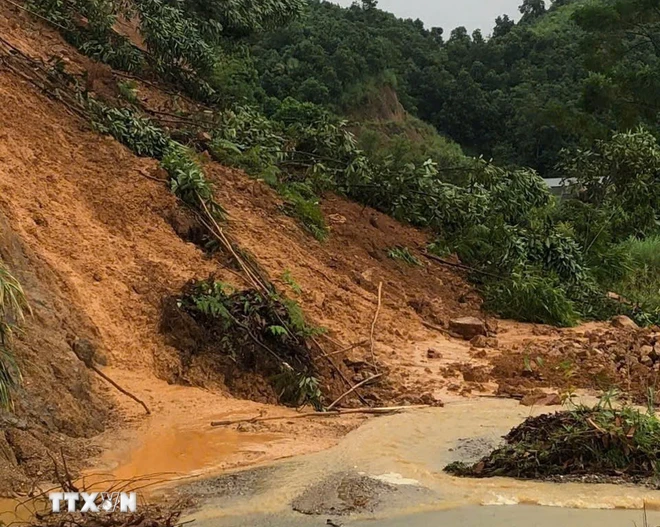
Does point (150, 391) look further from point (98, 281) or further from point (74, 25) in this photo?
point (74, 25)

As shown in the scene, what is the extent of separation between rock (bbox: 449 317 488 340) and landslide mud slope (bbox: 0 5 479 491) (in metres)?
0.30

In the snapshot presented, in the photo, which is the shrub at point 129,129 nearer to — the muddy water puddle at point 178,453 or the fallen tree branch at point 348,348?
the fallen tree branch at point 348,348

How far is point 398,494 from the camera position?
15.1ft

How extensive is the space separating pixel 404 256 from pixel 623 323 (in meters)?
2.80

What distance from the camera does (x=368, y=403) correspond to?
6.95 m

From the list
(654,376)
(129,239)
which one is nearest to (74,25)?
(129,239)

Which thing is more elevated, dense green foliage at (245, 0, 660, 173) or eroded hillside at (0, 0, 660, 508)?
dense green foliage at (245, 0, 660, 173)

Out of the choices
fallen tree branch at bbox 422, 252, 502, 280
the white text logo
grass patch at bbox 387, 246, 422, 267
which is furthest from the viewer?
fallen tree branch at bbox 422, 252, 502, 280

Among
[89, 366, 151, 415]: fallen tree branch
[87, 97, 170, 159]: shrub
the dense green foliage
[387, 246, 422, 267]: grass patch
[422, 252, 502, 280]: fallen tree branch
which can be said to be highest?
the dense green foliage

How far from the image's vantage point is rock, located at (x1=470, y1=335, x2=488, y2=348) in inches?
351

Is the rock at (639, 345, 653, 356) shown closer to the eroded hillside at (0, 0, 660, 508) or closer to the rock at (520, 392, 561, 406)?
the eroded hillside at (0, 0, 660, 508)

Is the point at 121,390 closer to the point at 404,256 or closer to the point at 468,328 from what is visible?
the point at 468,328

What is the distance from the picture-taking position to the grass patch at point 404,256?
431 inches

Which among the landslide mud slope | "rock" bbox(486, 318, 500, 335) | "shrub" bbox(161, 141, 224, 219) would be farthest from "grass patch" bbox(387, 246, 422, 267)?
"shrub" bbox(161, 141, 224, 219)
